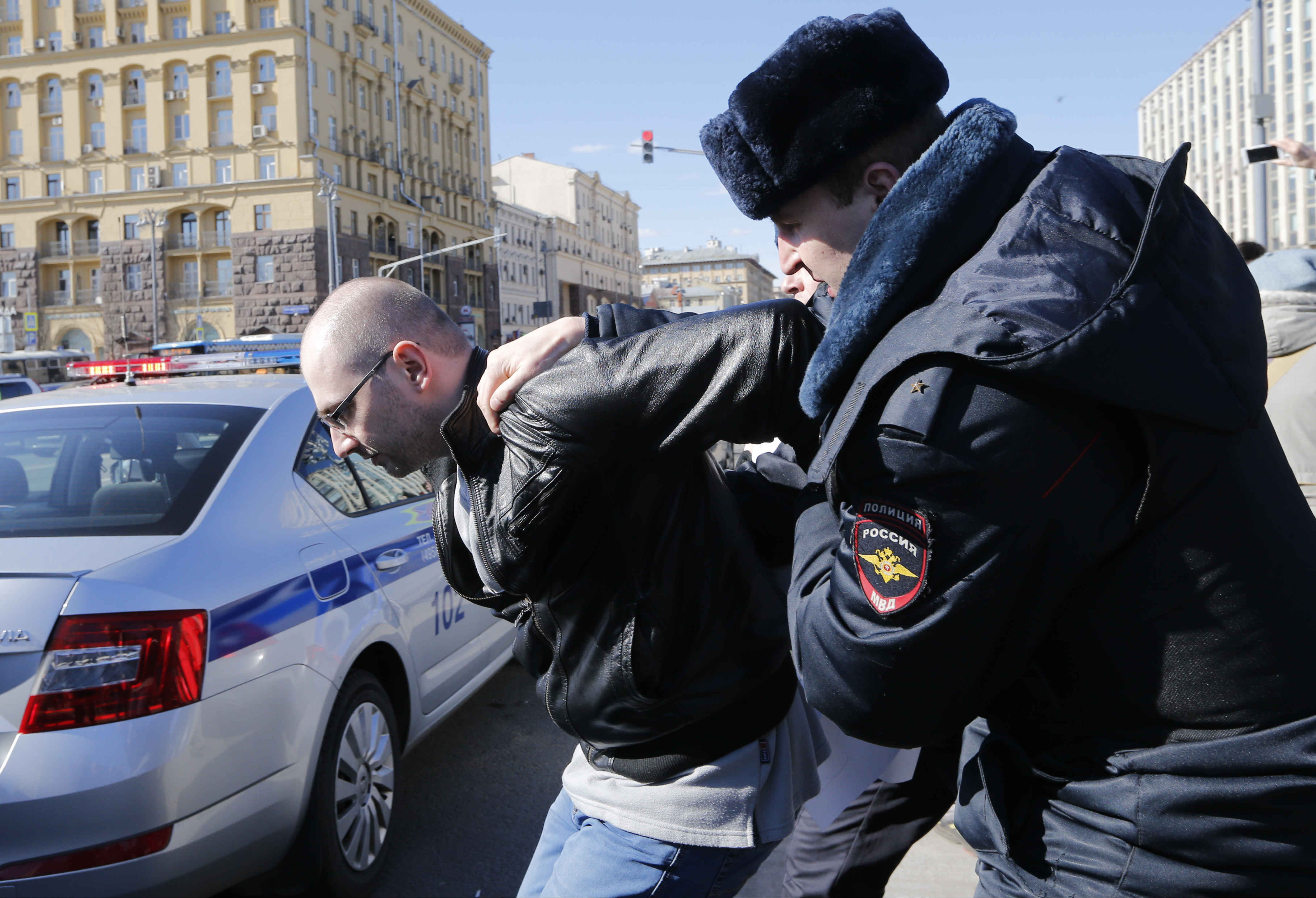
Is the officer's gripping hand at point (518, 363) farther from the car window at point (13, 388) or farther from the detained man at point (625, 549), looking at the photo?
the car window at point (13, 388)

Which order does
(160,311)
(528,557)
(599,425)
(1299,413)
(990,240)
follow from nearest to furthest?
(990,240), (599,425), (528,557), (1299,413), (160,311)

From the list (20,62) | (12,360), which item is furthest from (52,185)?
(12,360)

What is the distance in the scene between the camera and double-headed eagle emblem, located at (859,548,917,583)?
1047 mm

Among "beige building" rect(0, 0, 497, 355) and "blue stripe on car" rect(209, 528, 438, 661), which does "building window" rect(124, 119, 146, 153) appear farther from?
"blue stripe on car" rect(209, 528, 438, 661)

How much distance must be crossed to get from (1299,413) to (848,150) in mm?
2634

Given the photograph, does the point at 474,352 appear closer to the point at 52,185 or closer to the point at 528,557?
the point at 528,557

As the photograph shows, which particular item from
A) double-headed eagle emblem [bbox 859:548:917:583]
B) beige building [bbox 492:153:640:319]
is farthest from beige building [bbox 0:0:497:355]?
double-headed eagle emblem [bbox 859:548:917:583]

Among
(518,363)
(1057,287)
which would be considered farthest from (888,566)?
(518,363)

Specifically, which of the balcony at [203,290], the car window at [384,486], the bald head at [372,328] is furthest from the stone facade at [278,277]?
the bald head at [372,328]

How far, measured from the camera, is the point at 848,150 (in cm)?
122

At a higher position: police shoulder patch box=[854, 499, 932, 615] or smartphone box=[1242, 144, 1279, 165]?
smartphone box=[1242, 144, 1279, 165]

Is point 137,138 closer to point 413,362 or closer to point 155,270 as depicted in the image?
point 155,270

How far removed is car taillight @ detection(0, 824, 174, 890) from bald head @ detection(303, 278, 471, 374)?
142cm

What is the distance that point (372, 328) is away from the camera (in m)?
1.78
